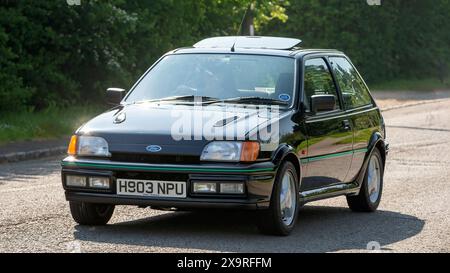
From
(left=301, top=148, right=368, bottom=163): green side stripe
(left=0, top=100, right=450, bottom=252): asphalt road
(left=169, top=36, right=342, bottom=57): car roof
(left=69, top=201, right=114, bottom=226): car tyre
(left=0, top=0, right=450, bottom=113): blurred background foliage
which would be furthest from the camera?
(left=0, top=0, right=450, bottom=113): blurred background foliage

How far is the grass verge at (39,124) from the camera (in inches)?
824

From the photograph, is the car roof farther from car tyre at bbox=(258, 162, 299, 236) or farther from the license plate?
the license plate

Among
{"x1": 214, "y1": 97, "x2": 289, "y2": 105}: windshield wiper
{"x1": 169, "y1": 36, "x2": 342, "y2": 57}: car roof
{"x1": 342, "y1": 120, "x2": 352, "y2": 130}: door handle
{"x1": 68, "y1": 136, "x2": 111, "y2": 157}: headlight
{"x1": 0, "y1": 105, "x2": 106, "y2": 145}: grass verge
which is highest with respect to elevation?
{"x1": 169, "y1": 36, "x2": 342, "y2": 57}: car roof

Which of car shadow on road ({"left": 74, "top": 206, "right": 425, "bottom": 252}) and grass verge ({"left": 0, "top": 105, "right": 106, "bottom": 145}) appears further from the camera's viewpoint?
grass verge ({"left": 0, "top": 105, "right": 106, "bottom": 145})

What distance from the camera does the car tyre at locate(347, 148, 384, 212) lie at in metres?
12.0

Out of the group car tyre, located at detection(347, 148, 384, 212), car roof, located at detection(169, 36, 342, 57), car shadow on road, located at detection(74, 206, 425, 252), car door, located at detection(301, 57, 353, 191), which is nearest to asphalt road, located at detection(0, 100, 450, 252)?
car shadow on road, located at detection(74, 206, 425, 252)

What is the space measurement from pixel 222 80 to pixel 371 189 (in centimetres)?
241

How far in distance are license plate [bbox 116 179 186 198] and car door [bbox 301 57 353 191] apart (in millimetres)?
1363

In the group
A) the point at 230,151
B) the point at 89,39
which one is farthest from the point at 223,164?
the point at 89,39

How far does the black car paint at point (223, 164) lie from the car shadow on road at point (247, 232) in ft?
0.95

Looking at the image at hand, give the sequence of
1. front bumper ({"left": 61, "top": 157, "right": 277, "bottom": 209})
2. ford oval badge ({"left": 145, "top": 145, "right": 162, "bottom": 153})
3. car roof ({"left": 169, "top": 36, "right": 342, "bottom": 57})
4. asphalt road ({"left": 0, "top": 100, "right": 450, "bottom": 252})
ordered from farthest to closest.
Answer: car roof ({"left": 169, "top": 36, "right": 342, "bottom": 57}) → ford oval badge ({"left": 145, "top": 145, "right": 162, "bottom": 153}) → front bumper ({"left": 61, "top": 157, "right": 277, "bottom": 209}) → asphalt road ({"left": 0, "top": 100, "right": 450, "bottom": 252})

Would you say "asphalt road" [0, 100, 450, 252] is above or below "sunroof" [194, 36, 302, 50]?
below

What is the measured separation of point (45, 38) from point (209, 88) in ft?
47.6
